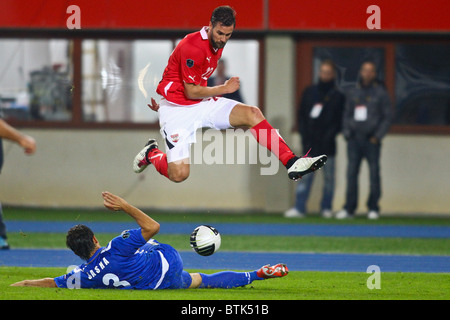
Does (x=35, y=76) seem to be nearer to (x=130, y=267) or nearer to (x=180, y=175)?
(x=180, y=175)

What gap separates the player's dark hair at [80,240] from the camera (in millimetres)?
8141

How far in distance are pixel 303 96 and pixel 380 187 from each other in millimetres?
2175

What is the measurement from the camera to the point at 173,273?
28.0ft

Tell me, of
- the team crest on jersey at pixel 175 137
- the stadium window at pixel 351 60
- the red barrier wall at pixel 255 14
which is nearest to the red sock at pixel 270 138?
the team crest on jersey at pixel 175 137

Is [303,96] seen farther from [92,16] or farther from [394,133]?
[92,16]

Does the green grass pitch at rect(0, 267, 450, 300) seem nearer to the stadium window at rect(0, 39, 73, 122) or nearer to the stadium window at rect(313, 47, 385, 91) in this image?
the stadium window at rect(313, 47, 385, 91)

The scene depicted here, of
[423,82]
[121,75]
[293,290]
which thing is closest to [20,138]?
[293,290]

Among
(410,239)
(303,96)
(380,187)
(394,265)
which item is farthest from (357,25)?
(394,265)

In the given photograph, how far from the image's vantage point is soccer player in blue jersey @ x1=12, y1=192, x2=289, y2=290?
8.18 m

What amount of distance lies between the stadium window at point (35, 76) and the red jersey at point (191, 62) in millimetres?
9232

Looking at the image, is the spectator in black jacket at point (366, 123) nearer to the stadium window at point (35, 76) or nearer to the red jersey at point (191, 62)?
the stadium window at point (35, 76)

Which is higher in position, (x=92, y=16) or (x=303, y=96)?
(x=92, y=16)

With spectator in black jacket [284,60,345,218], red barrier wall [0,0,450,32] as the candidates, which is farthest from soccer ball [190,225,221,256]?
red barrier wall [0,0,450,32]

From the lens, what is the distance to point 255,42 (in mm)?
18281
